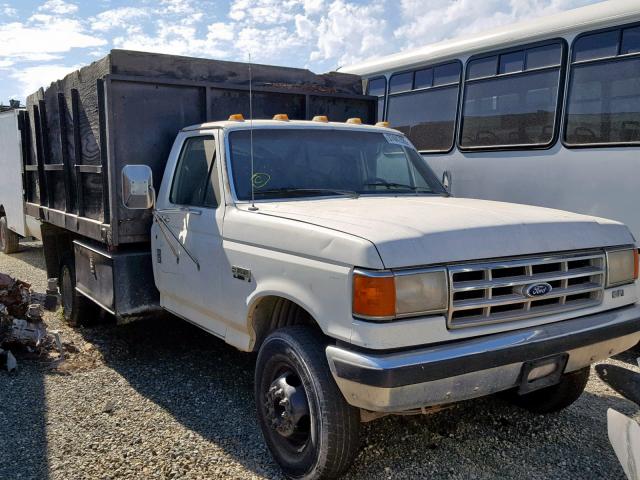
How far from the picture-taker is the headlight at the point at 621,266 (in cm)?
343

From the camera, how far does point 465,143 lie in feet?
24.5

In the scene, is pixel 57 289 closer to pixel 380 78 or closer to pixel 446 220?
pixel 446 220

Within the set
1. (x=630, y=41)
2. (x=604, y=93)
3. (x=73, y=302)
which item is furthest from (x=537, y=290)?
(x=73, y=302)

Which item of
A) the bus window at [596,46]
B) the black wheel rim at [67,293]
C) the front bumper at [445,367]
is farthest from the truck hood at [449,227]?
the black wheel rim at [67,293]

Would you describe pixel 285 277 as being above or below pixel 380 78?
below

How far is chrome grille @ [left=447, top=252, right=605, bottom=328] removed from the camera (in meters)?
2.88

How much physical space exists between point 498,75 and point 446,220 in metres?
4.58

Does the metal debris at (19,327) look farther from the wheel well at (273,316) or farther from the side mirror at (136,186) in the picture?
the wheel well at (273,316)

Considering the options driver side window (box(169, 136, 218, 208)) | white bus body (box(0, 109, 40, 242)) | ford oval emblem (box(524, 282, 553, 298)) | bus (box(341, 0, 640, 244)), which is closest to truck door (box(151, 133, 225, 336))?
driver side window (box(169, 136, 218, 208))

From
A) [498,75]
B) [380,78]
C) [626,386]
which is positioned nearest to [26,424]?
[626,386]

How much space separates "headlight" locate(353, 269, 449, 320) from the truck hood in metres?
0.06

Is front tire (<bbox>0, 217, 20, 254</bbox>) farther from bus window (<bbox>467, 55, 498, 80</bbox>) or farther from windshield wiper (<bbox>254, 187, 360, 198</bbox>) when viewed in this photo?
windshield wiper (<bbox>254, 187, 360, 198</bbox>)

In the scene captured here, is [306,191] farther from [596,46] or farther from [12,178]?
[12,178]

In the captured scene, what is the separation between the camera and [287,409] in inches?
125
